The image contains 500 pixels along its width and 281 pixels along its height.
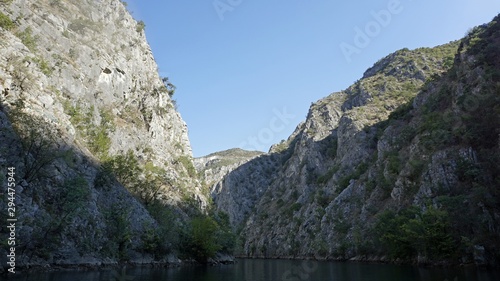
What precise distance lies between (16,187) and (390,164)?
75.1 m

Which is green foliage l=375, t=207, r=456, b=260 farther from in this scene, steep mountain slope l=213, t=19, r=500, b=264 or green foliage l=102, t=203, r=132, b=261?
green foliage l=102, t=203, r=132, b=261

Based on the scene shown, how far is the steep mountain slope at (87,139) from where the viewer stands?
129 ft

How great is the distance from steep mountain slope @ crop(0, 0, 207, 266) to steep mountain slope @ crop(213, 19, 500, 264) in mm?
42000

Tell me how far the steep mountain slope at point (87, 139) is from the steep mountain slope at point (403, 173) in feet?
138

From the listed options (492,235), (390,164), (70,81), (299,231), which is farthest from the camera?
(299,231)

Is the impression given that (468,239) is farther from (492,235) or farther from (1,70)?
(1,70)

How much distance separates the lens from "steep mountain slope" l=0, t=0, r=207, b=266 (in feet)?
129

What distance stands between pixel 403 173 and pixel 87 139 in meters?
65.4

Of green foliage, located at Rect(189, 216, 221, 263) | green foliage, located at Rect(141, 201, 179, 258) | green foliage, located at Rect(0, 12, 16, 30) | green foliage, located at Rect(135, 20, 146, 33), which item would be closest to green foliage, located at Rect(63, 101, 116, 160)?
green foliage, located at Rect(0, 12, 16, 30)

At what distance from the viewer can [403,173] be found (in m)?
71.0

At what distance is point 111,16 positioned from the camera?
329 ft

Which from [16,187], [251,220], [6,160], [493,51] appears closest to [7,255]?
[16,187]

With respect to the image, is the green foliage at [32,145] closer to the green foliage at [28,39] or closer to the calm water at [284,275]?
the calm water at [284,275]

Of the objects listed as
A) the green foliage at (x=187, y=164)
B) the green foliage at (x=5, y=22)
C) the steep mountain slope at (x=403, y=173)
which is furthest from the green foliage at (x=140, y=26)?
the steep mountain slope at (x=403, y=173)
